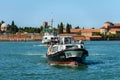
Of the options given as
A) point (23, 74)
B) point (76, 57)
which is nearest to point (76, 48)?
point (76, 57)

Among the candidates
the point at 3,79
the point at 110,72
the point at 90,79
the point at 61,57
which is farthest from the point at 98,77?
the point at 61,57

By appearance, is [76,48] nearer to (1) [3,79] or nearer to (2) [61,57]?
(2) [61,57]

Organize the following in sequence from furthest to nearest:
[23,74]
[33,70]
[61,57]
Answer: [61,57]
[33,70]
[23,74]

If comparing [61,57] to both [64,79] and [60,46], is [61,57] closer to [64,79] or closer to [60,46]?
[60,46]

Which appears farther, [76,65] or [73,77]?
[76,65]

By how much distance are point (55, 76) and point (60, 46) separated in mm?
10300

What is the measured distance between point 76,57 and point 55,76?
7867 millimetres

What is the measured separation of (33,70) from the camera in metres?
43.3

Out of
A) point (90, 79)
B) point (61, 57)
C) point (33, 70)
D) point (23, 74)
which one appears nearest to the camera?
point (90, 79)

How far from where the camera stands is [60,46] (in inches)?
1898

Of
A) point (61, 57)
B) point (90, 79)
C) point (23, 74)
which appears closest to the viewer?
point (90, 79)

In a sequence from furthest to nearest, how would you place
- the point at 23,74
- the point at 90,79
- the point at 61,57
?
the point at 61,57
the point at 23,74
the point at 90,79

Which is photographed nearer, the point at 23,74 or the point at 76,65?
the point at 23,74

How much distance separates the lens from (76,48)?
45688 millimetres
